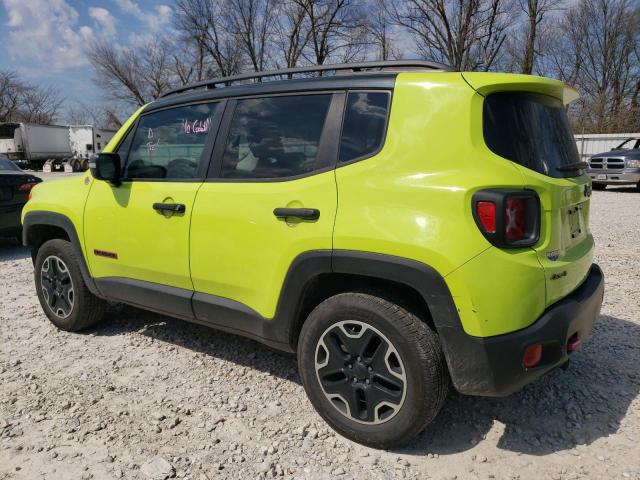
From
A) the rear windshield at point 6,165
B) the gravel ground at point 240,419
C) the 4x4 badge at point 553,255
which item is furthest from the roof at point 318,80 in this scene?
the rear windshield at point 6,165

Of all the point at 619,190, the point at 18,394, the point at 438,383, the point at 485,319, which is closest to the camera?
the point at 485,319

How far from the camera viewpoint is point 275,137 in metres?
2.79

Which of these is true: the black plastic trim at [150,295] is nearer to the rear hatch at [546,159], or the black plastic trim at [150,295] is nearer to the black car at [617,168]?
the rear hatch at [546,159]

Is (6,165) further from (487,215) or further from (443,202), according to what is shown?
(487,215)

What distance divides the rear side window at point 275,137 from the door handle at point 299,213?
0.71 feet

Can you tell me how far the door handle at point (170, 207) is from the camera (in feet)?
9.92

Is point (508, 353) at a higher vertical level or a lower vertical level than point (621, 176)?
lower

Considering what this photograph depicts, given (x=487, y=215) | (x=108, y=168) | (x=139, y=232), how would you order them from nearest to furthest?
(x=487, y=215), (x=139, y=232), (x=108, y=168)

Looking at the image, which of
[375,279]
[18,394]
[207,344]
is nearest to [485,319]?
[375,279]

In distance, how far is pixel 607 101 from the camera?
34781 millimetres

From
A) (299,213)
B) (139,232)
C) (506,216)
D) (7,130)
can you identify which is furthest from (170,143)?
(7,130)

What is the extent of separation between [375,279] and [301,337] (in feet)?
1.70

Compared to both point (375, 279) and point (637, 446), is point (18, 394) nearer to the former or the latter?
point (375, 279)

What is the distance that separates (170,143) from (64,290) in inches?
64.0
